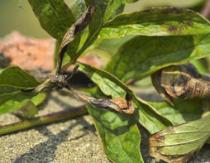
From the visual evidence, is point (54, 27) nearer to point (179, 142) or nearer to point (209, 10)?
point (179, 142)

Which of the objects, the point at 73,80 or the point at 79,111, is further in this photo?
the point at 73,80

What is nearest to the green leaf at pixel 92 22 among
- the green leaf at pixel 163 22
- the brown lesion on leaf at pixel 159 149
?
the green leaf at pixel 163 22

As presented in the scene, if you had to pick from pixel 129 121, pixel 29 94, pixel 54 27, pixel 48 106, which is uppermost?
pixel 54 27

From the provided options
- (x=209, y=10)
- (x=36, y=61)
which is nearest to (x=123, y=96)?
(x=36, y=61)

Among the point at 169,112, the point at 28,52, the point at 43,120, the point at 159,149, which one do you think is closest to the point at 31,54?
→ the point at 28,52

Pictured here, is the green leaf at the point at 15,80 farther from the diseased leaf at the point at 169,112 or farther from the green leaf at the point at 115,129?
the diseased leaf at the point at 169,112

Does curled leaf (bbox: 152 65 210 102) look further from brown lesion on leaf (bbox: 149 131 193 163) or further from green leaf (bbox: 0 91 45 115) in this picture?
green leaf (bbox: 0 91 45 115)

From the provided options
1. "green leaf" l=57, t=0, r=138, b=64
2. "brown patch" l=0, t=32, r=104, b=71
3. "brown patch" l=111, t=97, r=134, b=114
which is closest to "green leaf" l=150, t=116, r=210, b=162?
"brown patch" l=111, t=97, r=134, b=114
